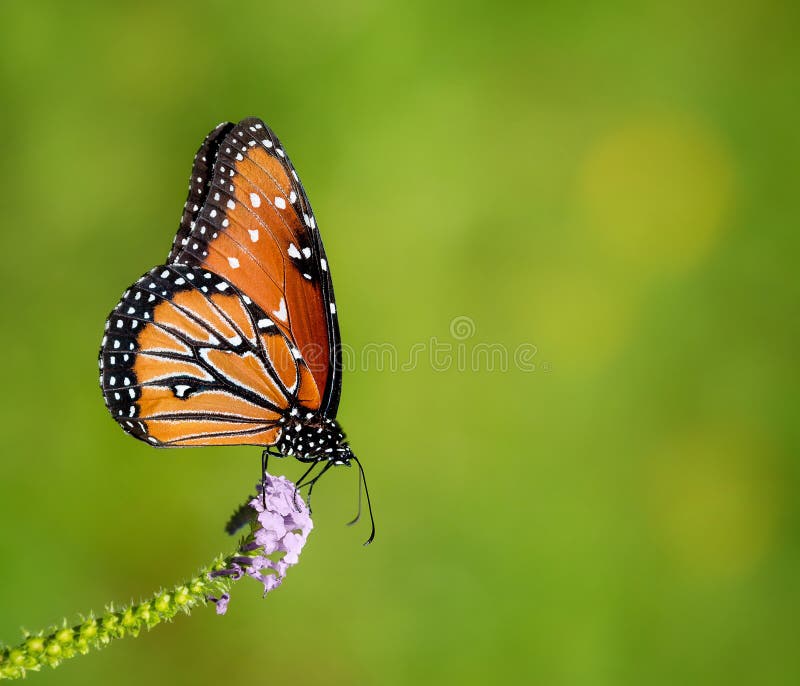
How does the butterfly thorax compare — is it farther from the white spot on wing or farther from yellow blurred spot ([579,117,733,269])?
yellow blurred spot ([579,117,733,269])

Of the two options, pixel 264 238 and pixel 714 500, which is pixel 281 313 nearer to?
pixel 264 238

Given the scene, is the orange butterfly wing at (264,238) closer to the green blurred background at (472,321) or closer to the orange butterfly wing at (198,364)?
the orange butterfly wing at (198,364)

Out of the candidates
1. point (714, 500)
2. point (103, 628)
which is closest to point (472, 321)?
point (714, 500)

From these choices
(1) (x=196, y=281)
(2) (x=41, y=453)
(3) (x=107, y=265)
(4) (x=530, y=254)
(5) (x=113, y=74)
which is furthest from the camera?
(4) (x=530, y=254)

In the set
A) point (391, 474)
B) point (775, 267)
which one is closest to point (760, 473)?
point (775, 267)

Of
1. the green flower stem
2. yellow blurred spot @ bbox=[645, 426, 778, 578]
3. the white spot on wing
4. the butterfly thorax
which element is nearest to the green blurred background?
yellow blurred spot @ bbox=[645, 426, 778, 578]

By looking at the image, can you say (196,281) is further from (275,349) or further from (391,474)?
(391,474)
